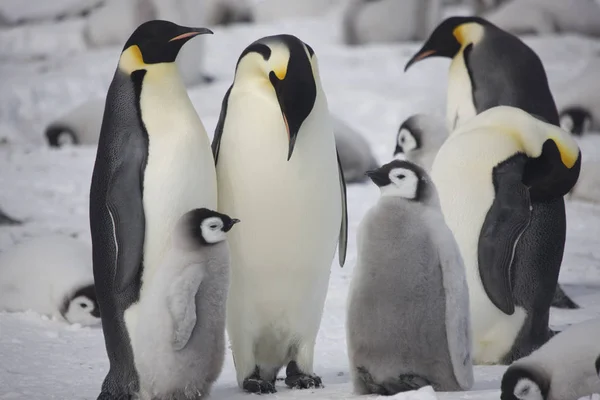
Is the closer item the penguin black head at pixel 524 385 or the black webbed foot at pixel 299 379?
the penguin black head at pixel 524 385

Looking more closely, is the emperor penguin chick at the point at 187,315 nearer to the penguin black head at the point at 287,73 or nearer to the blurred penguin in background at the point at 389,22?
the penguin black head at the point at 287,73

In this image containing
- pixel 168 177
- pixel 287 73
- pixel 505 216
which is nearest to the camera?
pixel 168 177

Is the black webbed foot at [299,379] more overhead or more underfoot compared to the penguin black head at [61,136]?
more overhead

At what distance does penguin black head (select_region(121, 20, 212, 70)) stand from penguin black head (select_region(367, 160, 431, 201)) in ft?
2.32

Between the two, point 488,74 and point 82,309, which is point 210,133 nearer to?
point 488,74

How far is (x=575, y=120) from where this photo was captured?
27.1 feet

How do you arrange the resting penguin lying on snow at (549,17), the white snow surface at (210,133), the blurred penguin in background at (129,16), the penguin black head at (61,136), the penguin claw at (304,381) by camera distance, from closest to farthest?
the penguin claw at (304,381) → the white snow surface at (210,133) → the penguin black head at (61,136) → the blurred penguin in background at (129,16) → the resting penguin lying on snow at (549,17)

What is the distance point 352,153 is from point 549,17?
4.75m

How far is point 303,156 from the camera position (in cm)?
338

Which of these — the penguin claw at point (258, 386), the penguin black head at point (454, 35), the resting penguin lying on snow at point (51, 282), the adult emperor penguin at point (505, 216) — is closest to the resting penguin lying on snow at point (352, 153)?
the penguin black head at point (454, 35)

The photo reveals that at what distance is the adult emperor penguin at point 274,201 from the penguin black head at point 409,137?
2081mm

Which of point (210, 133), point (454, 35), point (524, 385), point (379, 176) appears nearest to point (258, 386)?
point (379, 176)

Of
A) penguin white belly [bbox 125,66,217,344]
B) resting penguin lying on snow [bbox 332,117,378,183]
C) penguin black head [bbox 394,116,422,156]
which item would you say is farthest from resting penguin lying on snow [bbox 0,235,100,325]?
resting penguin lying on snow [bbox 332,117,378,183]

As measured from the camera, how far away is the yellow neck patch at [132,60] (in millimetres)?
3309
